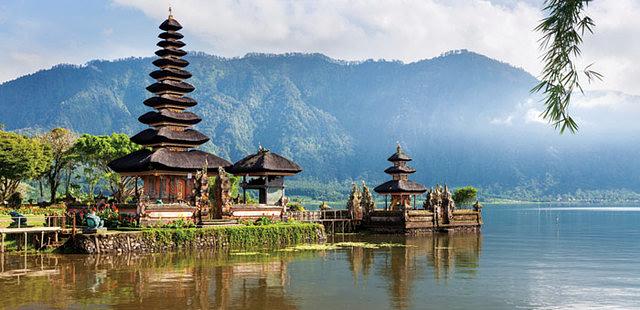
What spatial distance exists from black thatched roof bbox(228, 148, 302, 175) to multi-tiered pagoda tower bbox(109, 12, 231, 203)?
125cm

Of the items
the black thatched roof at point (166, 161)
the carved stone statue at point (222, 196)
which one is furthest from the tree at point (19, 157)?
the carved stone statue at point (222, 196)

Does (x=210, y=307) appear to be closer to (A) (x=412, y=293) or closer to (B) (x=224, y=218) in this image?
(A) (x=412, y=293)

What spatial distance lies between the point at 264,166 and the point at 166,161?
7.04 m

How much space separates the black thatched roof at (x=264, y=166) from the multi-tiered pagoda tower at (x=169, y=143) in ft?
4.10

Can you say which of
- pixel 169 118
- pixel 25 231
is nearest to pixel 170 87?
pixel 169 118

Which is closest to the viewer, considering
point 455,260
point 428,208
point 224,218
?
point 455,260

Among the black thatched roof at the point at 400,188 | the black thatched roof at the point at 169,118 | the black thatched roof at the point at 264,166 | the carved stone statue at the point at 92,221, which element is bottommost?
the carved stone statue at the point at 92,221

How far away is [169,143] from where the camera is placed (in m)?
49.2

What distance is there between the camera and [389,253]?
40250 mm

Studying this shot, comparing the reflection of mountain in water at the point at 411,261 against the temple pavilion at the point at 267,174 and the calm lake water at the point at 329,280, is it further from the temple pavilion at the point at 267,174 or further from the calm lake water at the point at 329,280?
the temple pavilion at the point at 267,174

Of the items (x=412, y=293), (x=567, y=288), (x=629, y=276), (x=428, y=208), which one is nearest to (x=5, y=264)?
(x=412, y=293)

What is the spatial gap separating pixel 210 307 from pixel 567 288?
14.2 m

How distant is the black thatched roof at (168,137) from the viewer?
4891cm

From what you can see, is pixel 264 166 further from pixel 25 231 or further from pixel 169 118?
pixel 25 231
